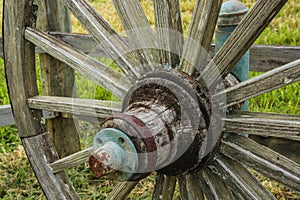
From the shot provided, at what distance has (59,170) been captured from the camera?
2.12 metres

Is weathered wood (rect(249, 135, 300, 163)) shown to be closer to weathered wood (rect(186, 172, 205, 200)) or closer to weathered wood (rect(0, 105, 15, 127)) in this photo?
weathered wood (rect(186, 172, 205, 200))

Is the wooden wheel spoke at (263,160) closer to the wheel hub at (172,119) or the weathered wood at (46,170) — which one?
the wheel hub at (172,119)

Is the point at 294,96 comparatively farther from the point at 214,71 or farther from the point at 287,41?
the point at 214,71

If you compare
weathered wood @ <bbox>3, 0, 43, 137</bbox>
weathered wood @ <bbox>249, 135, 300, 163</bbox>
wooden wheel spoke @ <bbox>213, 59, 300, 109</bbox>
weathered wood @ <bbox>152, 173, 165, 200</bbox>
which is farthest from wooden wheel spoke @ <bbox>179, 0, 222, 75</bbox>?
weathered wood @ <bbox>3, 0, 43, 137</bbox>

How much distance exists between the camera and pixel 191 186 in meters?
1.84

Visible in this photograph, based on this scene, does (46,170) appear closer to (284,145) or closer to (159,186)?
(159,186)

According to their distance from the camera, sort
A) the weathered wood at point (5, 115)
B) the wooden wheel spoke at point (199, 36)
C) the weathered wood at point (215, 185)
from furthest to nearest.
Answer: the weathered wood at point (5, 115) → the weathered wood at point (215, 185) → the wooden wheel spoke at point (199, 36)

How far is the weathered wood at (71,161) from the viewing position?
1974mm

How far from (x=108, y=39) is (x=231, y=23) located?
0.48 meters

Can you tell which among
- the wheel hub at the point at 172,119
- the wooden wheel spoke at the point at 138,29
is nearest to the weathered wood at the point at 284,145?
the wheel hub at the point at 172,119

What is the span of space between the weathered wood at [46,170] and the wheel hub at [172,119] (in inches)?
22.7

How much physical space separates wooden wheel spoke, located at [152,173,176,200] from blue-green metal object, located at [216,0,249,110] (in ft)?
1.36

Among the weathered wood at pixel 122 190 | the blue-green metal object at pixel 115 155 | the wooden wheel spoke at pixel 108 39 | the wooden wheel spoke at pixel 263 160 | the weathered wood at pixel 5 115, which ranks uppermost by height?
the wooden wheel spoke at pixel 108 39

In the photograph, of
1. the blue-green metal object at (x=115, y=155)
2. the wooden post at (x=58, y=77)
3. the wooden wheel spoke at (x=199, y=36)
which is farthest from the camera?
the wooden post at (x=58, y=77)
